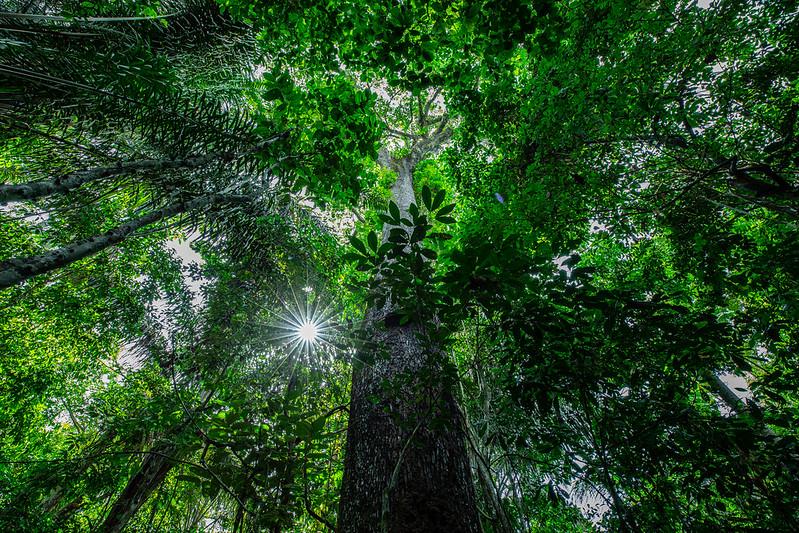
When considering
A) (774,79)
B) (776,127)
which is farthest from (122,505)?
(774,79)

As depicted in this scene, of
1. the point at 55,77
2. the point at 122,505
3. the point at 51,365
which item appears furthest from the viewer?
the point at 51,365

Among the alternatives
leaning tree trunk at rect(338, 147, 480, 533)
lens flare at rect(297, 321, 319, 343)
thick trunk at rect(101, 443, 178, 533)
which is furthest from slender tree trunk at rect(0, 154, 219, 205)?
thick trunk at rect(101, 443, 178, 533)

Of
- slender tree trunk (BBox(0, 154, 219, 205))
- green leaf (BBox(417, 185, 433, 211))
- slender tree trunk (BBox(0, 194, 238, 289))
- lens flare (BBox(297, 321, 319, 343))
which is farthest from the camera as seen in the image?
lens flare (BBox(297, 321, 319, 343))

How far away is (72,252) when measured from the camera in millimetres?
2381

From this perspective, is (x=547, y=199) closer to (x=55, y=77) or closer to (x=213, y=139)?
(x=213, y=139)

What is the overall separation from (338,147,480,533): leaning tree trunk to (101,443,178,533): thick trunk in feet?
12.7

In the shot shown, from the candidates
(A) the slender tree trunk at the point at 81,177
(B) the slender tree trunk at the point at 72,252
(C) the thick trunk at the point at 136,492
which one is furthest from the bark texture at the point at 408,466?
(C) the thick trunk at the point at 136,492

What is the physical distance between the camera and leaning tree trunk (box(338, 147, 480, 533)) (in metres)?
1.29

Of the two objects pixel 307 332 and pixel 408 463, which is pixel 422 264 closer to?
pixel 408 463

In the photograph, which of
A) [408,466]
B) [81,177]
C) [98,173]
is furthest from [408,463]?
[98,173]

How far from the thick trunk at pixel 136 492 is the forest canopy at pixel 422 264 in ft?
0.11

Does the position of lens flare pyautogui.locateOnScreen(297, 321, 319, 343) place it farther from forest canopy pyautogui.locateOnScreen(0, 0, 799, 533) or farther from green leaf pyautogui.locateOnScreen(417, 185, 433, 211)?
green leaf pyautogui.locateOnScreen(417, 185, 433, 211)

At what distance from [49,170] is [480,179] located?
4886 millimetres

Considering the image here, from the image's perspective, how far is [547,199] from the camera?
2.82 m
